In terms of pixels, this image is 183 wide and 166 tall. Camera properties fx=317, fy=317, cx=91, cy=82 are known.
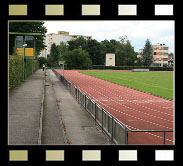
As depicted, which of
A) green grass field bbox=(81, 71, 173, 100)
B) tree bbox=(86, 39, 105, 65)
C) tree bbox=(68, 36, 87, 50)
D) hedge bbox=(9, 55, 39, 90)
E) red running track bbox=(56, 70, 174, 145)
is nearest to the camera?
red running track bbox=(56, 70, 174, 145)

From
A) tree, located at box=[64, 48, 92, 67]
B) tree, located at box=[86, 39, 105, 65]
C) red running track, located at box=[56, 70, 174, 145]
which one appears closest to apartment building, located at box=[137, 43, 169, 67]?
tree, located at box=[86, 39, 105, 65]

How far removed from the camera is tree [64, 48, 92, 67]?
99562 mm

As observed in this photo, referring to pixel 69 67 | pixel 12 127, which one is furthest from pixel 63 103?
pixel 69 67

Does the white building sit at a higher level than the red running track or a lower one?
higher

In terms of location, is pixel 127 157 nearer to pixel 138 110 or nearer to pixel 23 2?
pixel 23 2

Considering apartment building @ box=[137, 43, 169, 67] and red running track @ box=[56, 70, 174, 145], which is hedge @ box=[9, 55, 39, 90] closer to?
red running track @ box=[56, 70, 174, 145]

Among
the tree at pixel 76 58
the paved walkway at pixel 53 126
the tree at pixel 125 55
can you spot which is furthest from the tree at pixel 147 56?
the paved walkway at pixel 53 126

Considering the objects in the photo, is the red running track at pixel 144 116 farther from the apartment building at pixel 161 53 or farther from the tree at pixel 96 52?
the apartment building at pixel 161 53

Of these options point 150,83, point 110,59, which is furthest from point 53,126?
point 110,59

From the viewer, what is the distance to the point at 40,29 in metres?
55.8

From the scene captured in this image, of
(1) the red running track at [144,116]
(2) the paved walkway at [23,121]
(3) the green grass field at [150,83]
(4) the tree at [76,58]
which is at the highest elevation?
(4) the tree at [76,58]

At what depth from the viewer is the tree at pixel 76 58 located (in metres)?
99.6

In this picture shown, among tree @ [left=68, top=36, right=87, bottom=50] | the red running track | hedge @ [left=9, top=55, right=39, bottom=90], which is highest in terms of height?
tree @ [left=68, top=36, right=87, bottom=50]
